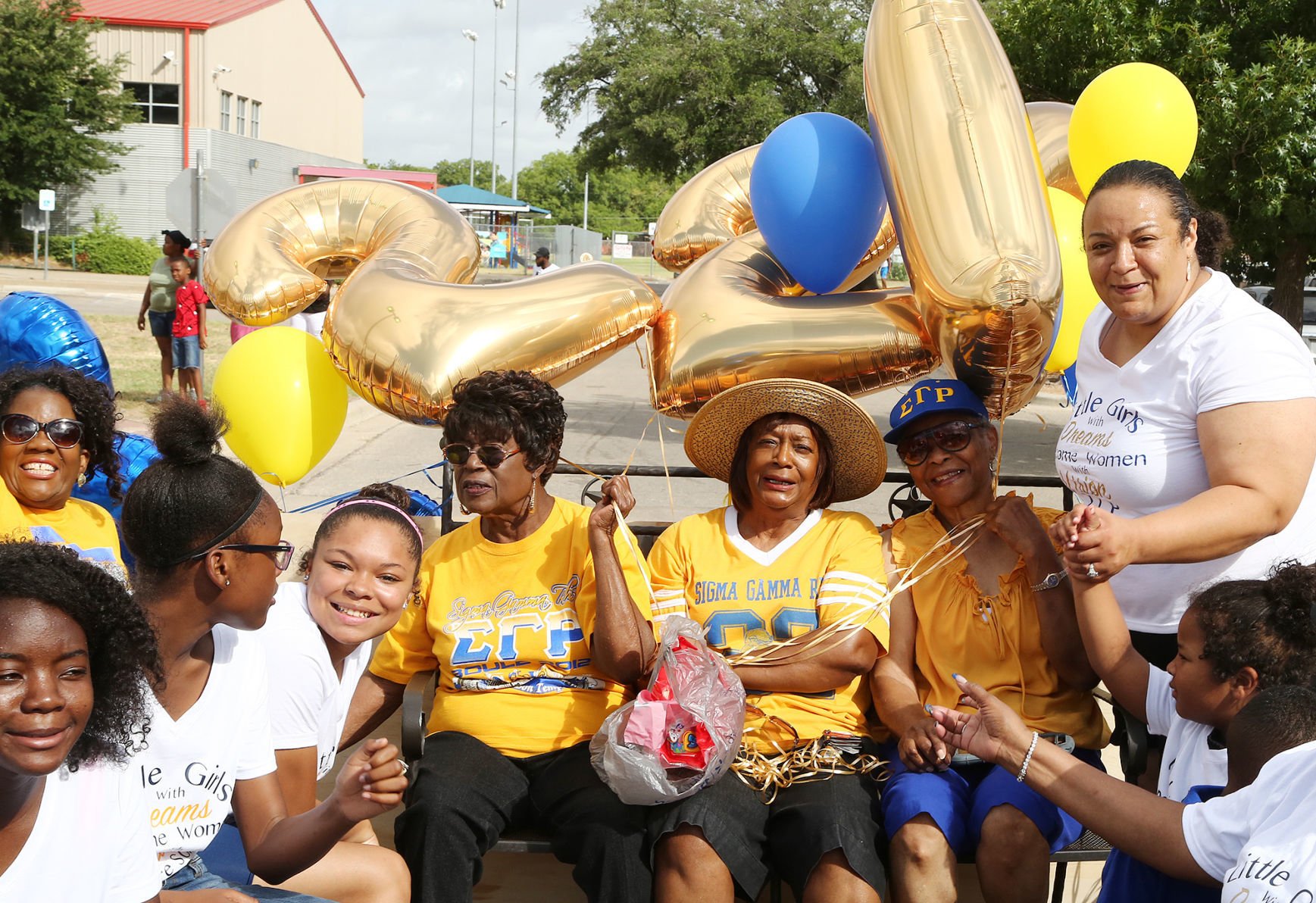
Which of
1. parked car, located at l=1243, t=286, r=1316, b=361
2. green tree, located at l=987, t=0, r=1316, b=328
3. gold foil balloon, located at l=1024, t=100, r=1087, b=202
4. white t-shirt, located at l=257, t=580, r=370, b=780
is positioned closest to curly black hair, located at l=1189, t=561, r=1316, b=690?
white t-shirt, located at l=257, t=580, r=370, b=780

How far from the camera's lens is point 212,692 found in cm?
242

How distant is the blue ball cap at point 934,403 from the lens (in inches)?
127

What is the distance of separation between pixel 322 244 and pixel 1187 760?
10.6 feet

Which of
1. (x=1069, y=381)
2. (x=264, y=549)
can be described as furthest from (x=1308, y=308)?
(x=264, y=549)

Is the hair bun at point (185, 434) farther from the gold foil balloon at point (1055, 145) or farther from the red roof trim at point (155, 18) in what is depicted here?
the red roof trim at point (155, 18)

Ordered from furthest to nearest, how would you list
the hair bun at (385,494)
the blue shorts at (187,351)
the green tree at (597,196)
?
1. the green tree at (597,196)
2. the blue shorts at (187,351)
3. the hair bun at (385,494)

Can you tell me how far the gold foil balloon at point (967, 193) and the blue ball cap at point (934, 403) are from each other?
6 centimetres

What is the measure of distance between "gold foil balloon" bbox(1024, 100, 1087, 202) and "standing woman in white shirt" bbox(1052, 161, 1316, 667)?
1.40m

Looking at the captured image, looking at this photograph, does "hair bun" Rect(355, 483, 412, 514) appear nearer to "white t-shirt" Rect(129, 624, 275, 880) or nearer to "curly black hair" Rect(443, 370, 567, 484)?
"curly black hair" Rect(443, 370, 567, 484)

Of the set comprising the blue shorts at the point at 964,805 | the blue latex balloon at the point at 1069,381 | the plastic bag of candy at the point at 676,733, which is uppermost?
the blue latex balloon at the point at 1069,381

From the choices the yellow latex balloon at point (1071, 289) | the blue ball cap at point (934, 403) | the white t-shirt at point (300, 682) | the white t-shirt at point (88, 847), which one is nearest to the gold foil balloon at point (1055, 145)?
the yellow latex balloon at point (1071, 289)

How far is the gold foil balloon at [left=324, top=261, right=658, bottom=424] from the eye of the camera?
11.9ft

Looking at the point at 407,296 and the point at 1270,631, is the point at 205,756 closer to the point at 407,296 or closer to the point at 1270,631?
the point at 407,296

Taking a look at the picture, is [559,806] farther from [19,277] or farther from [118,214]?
[118,214]
